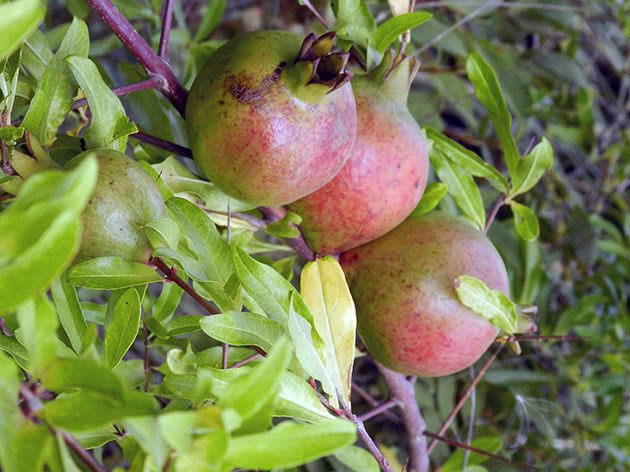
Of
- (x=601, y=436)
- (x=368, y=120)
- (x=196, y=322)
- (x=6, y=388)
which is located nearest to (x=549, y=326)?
(x=601, y=436)

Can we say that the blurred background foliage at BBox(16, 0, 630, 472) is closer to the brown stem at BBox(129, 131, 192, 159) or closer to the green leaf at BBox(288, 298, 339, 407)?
the brown stem at BBox(129, 131, 192, 159)

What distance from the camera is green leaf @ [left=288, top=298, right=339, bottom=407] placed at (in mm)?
483

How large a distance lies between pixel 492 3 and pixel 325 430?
1.14m

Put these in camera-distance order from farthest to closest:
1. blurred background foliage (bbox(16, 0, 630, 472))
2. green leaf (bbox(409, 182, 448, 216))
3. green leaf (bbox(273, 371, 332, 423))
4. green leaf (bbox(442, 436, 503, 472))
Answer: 1. blurred background foliage (bbox(16, 0, 630, 472))
2. green leaf (bbox(442, 436, 503, 472))
3. green leaf (bbox(409, 182, 448, 216))
4. green leaf (bbox(273, 371, 332, 423))

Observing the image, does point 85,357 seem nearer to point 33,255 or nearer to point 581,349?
point 33,255

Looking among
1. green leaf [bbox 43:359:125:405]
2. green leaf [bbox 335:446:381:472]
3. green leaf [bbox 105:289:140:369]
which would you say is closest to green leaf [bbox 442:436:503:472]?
green leaf [bbox 335:446:381:472]

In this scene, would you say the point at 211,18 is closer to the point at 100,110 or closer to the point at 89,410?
the point at 100,110

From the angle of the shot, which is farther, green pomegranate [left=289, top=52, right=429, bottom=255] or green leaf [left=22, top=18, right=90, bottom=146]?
green pomegranate [left=289, top=52, right=429, bottom=255]

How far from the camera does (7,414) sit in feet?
1.01

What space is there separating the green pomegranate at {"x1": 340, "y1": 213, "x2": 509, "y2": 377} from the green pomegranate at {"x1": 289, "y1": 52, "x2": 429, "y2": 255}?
0.04 m

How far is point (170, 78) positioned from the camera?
2.07ft

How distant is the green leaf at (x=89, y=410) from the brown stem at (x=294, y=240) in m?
0.41

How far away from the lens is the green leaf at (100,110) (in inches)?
21.0

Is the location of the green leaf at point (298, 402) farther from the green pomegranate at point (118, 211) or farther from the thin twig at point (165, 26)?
the thin twig at point (165, 26)
